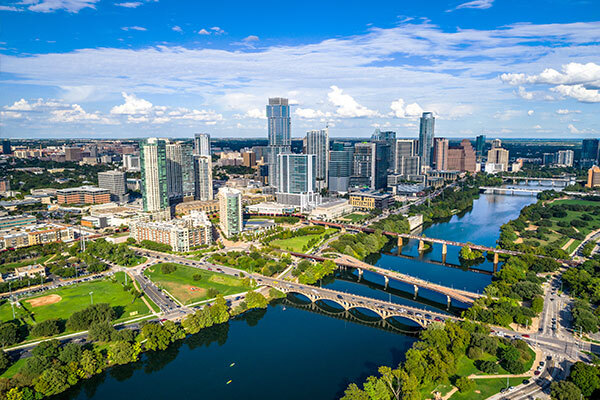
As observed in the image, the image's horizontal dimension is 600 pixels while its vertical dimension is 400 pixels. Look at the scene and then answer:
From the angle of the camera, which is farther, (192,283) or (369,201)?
(369,201)

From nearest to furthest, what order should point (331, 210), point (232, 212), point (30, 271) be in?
point (30, 271) → point (232, 212) → point (331, 210)

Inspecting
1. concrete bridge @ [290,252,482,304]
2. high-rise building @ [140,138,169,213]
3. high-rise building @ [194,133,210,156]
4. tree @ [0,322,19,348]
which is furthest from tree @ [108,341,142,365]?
→ high-rise building @ [194,133,210,156]

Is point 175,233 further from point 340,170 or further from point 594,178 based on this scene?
point 594,178

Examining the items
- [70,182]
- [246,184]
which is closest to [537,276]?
[246,184]

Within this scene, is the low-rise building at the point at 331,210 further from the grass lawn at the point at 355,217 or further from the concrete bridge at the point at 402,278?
the concrete bridge at the point at 402,278

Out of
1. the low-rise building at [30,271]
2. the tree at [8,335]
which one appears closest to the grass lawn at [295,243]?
the low-rise building at [30,271]

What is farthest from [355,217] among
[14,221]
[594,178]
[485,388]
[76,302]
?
[594,178]

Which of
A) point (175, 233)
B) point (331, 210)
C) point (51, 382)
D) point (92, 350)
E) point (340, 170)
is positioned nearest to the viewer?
point (51, 382)
